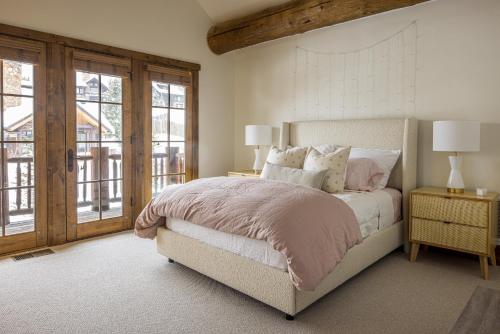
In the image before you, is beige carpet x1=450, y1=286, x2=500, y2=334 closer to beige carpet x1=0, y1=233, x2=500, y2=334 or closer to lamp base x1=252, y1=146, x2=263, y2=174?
beige carpet x1=0, y1=233, x2=500, y2=334

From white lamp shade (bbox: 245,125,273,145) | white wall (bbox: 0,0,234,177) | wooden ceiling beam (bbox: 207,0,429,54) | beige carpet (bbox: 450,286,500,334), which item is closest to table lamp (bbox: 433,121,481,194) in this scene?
wooden ceiling beam (bbox: 207,0,429,54)

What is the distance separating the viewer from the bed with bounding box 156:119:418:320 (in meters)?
2.25

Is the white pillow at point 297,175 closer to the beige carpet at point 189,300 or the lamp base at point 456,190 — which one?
the beige carpet at point 189,300

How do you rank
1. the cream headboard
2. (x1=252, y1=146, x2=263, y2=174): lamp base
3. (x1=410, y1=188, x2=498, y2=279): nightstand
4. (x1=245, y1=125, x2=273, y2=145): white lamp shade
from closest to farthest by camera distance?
1. (x1=410, y1=188, x2=498, y2=279): nightstand
2. the cream headboard
3. (x1=245, y1=125, x2=273, y2=145): white lamp shade
4. (x1=252, y1=146, x2=263, y2=174): lamp base

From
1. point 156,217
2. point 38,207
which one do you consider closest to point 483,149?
point 156,217

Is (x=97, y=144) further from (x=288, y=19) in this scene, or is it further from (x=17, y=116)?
(x=288, y=19)

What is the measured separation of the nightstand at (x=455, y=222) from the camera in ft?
9.46

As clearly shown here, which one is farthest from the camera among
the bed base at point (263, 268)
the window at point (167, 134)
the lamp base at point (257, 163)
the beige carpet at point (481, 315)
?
the lamp base at point (257, 163)

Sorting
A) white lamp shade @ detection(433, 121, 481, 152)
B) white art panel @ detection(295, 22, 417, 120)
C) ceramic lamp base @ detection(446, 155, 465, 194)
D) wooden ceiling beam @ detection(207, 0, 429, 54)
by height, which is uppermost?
wooden ceiling beam @ detection(207, 0, 429, 54)

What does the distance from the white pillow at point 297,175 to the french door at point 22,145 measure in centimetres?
227

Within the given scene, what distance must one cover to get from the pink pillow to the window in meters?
2.33

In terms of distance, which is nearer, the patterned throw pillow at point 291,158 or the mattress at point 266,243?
the mattress at point 266,243

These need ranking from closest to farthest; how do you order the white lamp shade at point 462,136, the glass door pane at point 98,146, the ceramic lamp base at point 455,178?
1. the white lamp shade at point 462,136
2. the ceramic lamp base at point 455,178
3. the glass door pane at point 98,146

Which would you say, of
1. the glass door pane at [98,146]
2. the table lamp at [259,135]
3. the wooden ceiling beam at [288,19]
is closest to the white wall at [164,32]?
the wooden ceiling beam at [288,19]
